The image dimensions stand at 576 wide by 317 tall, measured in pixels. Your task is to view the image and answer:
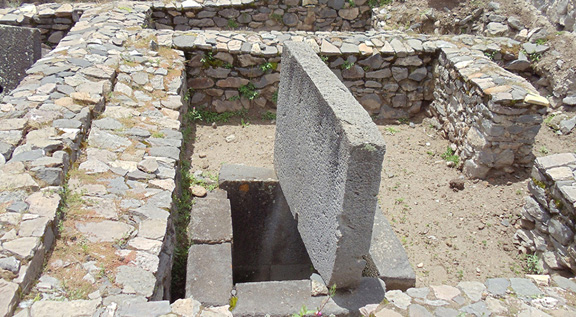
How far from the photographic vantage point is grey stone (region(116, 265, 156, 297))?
275 cm

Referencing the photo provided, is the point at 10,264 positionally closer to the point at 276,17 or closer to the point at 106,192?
the point at 106,192

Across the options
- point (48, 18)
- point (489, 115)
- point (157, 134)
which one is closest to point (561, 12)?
point (489, 115)

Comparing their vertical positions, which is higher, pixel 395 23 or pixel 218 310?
pixel 395 23

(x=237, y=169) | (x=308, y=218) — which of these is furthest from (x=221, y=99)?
(x=308, y=218)

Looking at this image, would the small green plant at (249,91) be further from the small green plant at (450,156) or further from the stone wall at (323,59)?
the small green plant at (450,156)

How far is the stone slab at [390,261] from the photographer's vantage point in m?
3.59

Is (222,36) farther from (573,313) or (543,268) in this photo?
(573,313)

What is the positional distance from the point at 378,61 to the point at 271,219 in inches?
108

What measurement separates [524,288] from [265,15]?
6752 mm

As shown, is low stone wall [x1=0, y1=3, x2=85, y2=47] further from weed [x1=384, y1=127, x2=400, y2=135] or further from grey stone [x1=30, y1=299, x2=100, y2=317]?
grey stone [x1=30, y1=299, x2=100, y2=317]

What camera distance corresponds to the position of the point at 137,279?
282cm

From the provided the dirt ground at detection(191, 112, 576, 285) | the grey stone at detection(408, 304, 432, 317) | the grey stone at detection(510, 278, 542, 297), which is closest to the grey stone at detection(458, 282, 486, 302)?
the grey stone at detection(510, 278, 542, 297)

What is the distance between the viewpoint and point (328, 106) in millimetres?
2984

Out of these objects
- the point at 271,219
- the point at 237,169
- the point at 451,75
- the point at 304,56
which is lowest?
the point at 271,219
